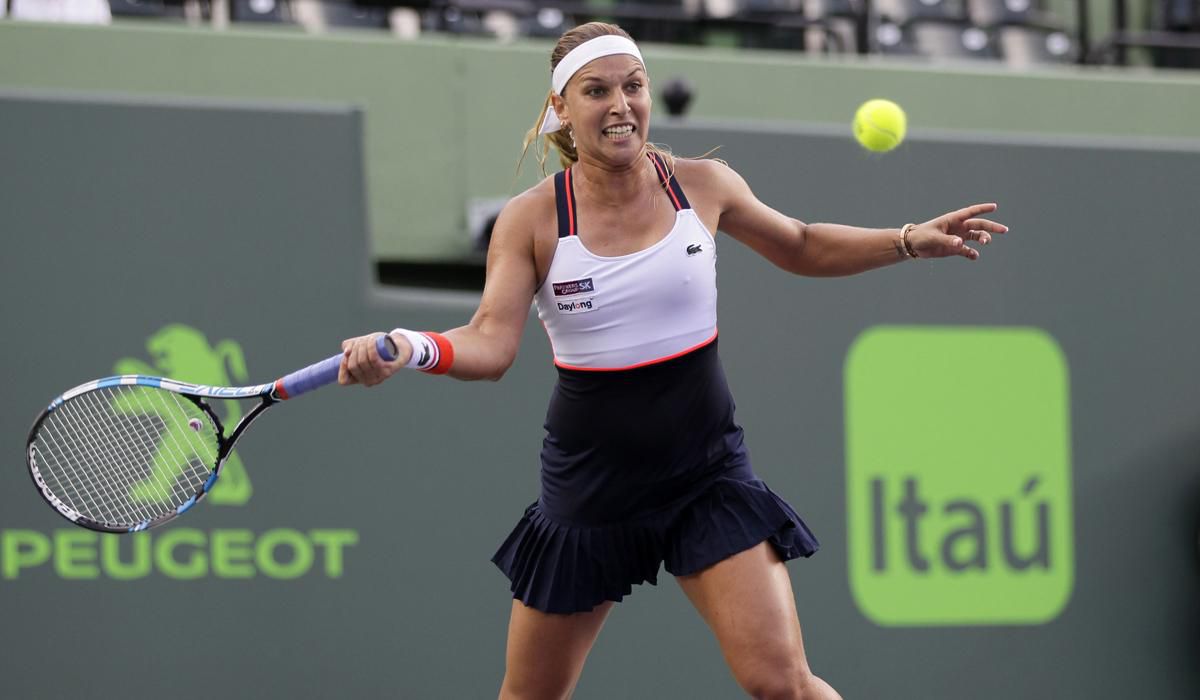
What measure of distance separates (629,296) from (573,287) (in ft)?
0.41

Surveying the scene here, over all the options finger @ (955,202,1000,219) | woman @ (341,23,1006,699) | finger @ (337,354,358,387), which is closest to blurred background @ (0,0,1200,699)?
woman @ (341,23,1006,699)

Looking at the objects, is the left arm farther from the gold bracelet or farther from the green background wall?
the green background wall

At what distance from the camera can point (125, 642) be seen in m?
4.88

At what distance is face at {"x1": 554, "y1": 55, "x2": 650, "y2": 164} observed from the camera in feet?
10.4

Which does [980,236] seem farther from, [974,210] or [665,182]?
[665,182]

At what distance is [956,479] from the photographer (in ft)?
18.2

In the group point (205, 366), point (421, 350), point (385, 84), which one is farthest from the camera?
point (385, 84)

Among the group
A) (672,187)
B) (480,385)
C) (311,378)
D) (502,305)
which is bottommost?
(480,385)

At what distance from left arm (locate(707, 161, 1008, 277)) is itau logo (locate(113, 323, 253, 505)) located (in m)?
2.19

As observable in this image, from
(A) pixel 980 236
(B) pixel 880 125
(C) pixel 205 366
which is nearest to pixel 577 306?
(A) pixel 980 236

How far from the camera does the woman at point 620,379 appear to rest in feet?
10.4

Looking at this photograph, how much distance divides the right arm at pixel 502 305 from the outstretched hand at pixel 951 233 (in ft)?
2.88

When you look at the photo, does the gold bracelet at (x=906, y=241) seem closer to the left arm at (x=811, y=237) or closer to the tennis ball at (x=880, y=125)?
the left arm at (x=811, y=237)

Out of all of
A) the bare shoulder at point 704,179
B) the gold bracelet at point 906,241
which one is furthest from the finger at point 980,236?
the bare shoulder at point 704,179
